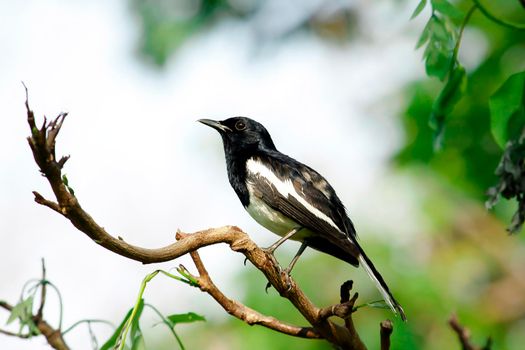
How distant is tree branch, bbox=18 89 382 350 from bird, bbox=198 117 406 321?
52.1 inches

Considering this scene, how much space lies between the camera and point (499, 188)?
6.73ft

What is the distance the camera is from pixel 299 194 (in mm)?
4293

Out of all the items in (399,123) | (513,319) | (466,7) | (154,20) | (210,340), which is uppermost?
(154,20)

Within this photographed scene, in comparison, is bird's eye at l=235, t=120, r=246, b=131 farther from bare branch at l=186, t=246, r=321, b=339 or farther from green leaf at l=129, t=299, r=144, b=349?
green leaf at l=129, t=299, r=144, b=349

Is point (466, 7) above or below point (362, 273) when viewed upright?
above

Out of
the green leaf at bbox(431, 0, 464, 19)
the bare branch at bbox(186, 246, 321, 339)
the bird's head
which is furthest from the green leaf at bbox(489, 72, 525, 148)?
the bird's head

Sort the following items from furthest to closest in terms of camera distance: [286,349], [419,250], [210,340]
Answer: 1. [419,250]
2. [210,340]
3. [286,349]

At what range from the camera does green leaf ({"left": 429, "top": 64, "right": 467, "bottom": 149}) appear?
6.86 ft

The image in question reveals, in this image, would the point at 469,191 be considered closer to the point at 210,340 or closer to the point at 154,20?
the point at 210,340

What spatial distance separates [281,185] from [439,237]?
9.26ft

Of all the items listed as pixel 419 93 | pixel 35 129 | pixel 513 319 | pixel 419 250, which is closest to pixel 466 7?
pixel 419 93

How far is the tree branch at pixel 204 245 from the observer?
171cm

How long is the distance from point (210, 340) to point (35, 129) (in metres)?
4.44

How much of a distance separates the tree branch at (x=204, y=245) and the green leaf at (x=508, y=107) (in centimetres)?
57
